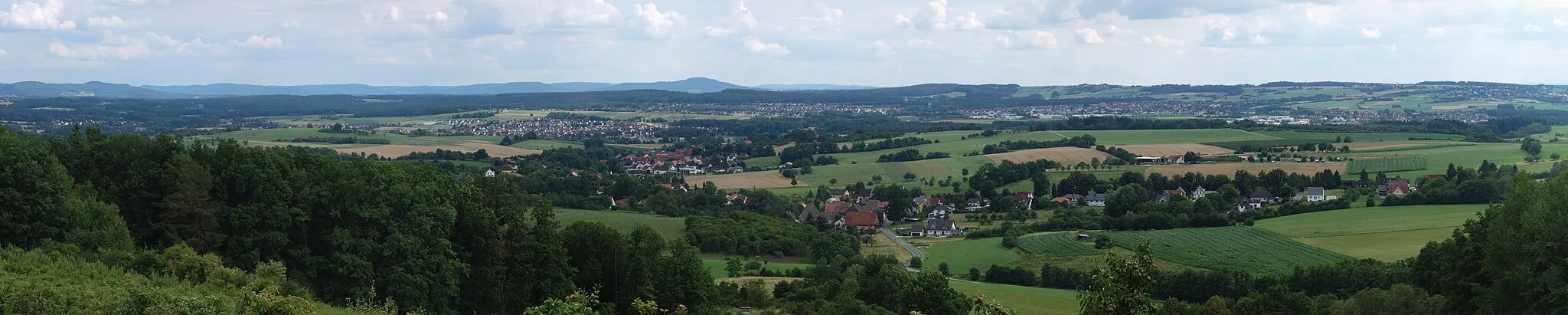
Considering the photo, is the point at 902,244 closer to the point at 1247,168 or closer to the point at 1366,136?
the point at 1247,168

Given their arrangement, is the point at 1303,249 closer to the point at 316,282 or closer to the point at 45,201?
the point at 316,282

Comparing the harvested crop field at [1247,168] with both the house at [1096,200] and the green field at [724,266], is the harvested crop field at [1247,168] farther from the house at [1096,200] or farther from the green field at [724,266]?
the green field at [724,266]

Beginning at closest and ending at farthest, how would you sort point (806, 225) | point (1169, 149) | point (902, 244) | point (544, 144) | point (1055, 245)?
point (1055, 245) → point (902, 244) → point (806, 225) → point (1169, 149) → point (544, 144)

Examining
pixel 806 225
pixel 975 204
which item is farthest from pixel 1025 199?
pixel 806 225

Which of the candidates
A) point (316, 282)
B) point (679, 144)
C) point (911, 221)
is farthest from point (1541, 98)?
point (316, 282)

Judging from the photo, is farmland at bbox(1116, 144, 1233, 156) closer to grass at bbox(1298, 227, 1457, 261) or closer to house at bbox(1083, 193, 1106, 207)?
house at bbox(1083, 193, 1106, 207)

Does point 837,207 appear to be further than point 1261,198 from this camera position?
Yes

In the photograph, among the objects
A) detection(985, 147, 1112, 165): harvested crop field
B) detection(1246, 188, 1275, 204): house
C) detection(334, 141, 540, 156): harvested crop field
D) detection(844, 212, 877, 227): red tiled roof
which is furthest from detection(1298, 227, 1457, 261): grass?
detection(334, 141, 540, 156): harvested crop field

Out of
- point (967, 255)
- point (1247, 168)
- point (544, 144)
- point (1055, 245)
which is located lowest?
point (544, 144)
